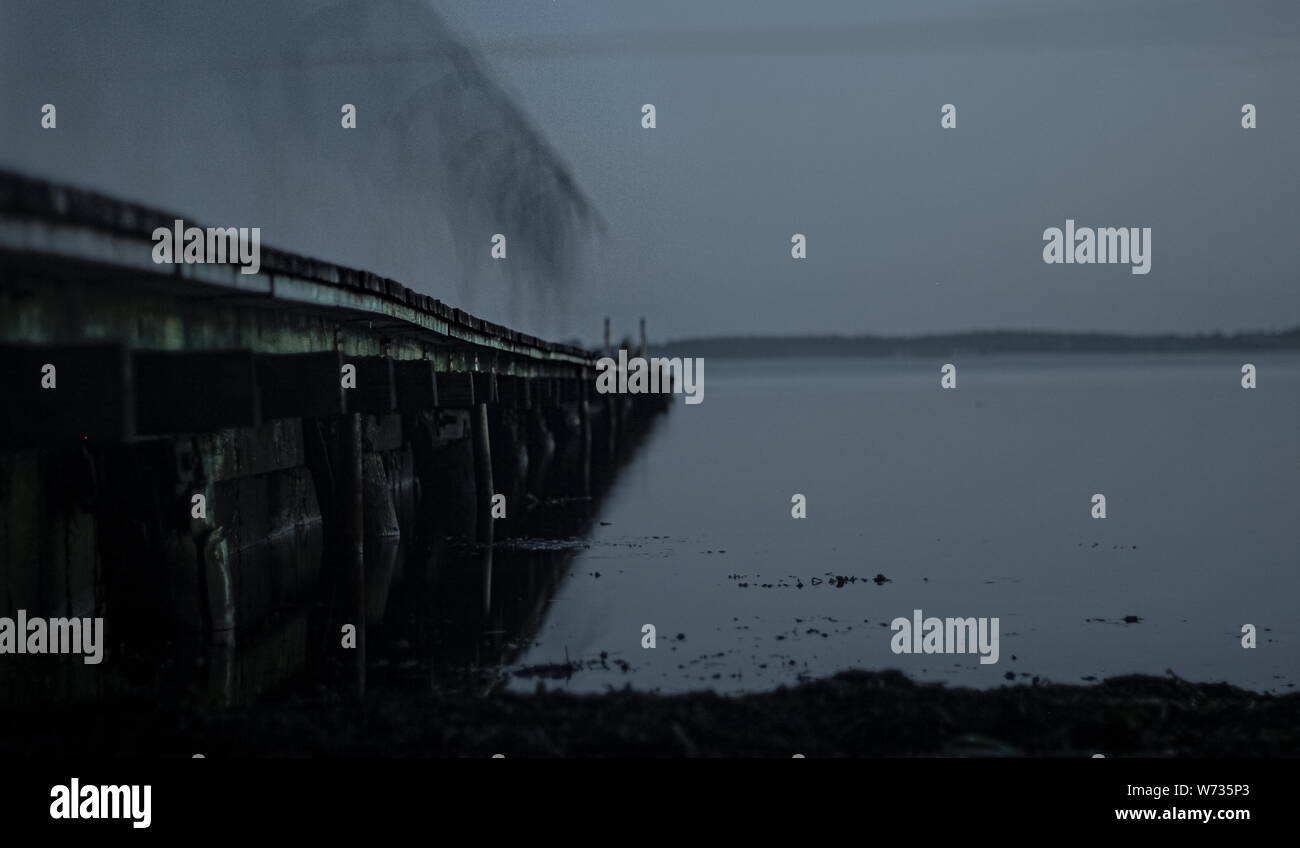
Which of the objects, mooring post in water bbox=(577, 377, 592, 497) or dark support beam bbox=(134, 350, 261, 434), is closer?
dark support beam bbox=(134, 350, 261, 434)

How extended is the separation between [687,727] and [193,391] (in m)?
4.08

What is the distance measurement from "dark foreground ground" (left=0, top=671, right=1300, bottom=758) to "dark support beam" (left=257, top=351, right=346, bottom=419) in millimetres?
2825

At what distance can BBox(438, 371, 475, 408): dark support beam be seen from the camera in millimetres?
19703

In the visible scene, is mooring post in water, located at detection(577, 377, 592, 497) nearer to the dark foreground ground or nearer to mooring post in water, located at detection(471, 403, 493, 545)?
mooring post in water, located at detection(471, 403, 493, 545)

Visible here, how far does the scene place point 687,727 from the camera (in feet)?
28.6

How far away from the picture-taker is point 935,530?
27938 millimetres
